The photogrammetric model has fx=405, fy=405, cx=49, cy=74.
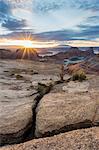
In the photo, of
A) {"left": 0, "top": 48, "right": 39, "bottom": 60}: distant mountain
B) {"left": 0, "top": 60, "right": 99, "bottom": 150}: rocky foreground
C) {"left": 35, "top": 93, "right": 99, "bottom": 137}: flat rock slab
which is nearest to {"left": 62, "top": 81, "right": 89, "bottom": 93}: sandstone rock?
{"left": 0, "top": 60, "right": 99, "bottom": 150}: rocky foreground

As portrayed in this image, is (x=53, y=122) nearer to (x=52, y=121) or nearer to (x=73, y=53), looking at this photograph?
(x=52, y=121)

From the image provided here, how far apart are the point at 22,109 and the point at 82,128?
3016 mm

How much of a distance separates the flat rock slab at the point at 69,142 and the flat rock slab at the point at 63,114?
707mm

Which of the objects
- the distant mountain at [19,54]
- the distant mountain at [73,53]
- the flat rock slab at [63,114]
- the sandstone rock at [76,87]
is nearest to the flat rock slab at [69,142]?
the flat rock slab at [63,114]

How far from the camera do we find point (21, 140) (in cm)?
1494

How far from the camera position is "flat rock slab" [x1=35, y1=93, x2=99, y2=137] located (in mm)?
14758

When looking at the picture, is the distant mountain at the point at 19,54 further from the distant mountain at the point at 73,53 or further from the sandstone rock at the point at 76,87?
the sandstone rock at the point at 76,87

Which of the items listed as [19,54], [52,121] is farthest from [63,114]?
[19,54]

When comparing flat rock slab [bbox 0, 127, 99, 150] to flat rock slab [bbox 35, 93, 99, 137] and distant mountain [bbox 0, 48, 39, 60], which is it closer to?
flat rock slab [bbox 35, 93, 99, 137]

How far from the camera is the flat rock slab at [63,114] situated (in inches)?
581

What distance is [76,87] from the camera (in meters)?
21.2

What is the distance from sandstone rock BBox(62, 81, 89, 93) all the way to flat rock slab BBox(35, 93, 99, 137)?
2.22 m

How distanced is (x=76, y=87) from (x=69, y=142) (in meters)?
8.15

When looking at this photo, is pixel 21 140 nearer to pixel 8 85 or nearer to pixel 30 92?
pixel 30 92
